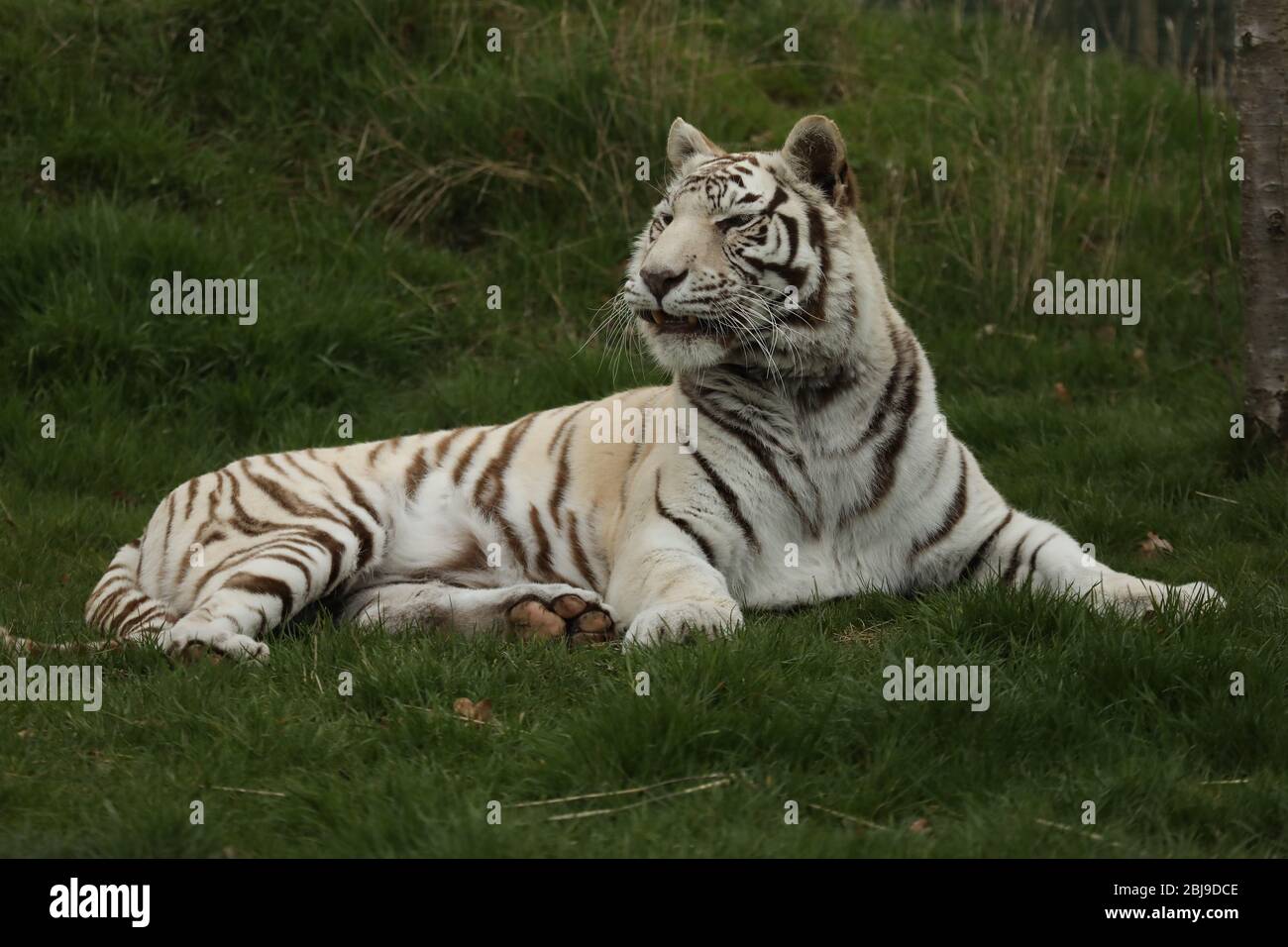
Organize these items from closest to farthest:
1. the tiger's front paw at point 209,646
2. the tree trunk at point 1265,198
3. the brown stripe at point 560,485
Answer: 1. the tiger's front paw at point 209,646
2. the brown stripe at point 560,485
3. the tree trunk at point 1265,198

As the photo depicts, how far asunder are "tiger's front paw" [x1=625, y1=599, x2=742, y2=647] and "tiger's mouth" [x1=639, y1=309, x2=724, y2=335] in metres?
0.85

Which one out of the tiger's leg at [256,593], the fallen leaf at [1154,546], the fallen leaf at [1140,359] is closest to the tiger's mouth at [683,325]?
the tiger's leg at [256,593]

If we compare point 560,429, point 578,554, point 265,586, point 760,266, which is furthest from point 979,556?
point 265,586

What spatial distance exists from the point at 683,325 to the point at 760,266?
30cm

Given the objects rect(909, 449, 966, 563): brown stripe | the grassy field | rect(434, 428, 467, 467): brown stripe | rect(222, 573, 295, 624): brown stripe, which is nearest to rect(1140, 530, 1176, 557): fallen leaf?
the grassy field

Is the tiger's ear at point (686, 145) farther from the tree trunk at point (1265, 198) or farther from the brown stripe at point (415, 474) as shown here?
the tree trunk at point (1265, 198)

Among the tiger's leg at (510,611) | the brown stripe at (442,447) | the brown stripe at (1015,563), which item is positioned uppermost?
the brown stripe at (442,447)

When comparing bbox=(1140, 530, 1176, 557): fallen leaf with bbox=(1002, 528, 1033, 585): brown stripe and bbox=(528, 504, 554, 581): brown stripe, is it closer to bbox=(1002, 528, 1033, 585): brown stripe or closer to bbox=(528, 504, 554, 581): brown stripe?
bbox=(1002, 528, 1033, 585): brown stripe

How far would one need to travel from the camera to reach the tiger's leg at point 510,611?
464 cm

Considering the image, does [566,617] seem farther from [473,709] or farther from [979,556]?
[979,556]

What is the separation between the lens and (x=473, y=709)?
13.0 ft

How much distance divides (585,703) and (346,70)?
607 centimetres
